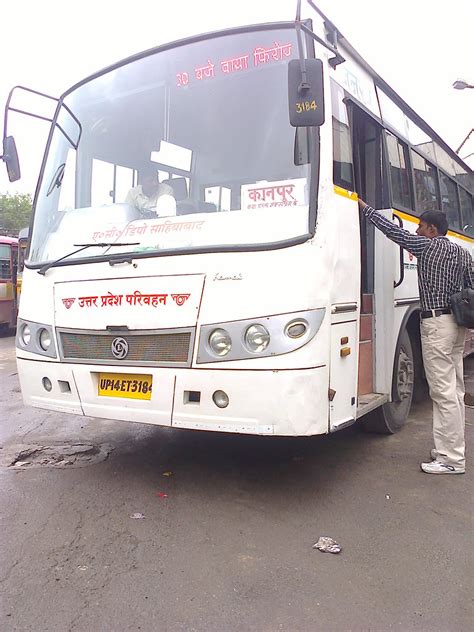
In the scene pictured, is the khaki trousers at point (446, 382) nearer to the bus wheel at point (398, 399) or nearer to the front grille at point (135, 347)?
the bus wheel at point (398, 399)

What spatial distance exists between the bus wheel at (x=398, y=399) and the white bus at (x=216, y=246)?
1.27 ft

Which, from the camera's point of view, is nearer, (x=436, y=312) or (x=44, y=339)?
(x=44, y=339)

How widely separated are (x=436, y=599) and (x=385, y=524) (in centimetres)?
73

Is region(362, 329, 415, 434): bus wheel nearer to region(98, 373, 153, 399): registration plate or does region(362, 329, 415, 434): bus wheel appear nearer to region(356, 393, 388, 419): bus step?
region(356, 393, 388, 419): bus step

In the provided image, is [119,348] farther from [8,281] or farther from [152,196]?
[8,281]

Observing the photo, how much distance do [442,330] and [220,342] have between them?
74.5 inches

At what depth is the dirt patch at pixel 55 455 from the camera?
440cm

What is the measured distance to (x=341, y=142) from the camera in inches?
149

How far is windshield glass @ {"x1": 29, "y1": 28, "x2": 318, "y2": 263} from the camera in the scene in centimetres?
348

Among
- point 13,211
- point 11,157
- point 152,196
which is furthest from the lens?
point 13,211

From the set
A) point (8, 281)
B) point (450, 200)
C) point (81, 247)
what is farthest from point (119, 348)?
point (8, 281)

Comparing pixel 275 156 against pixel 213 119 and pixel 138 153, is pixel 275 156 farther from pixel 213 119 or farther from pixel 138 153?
pixel 138 153

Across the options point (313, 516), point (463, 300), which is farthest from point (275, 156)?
point (313, 516)

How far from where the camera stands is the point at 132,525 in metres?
3.29
